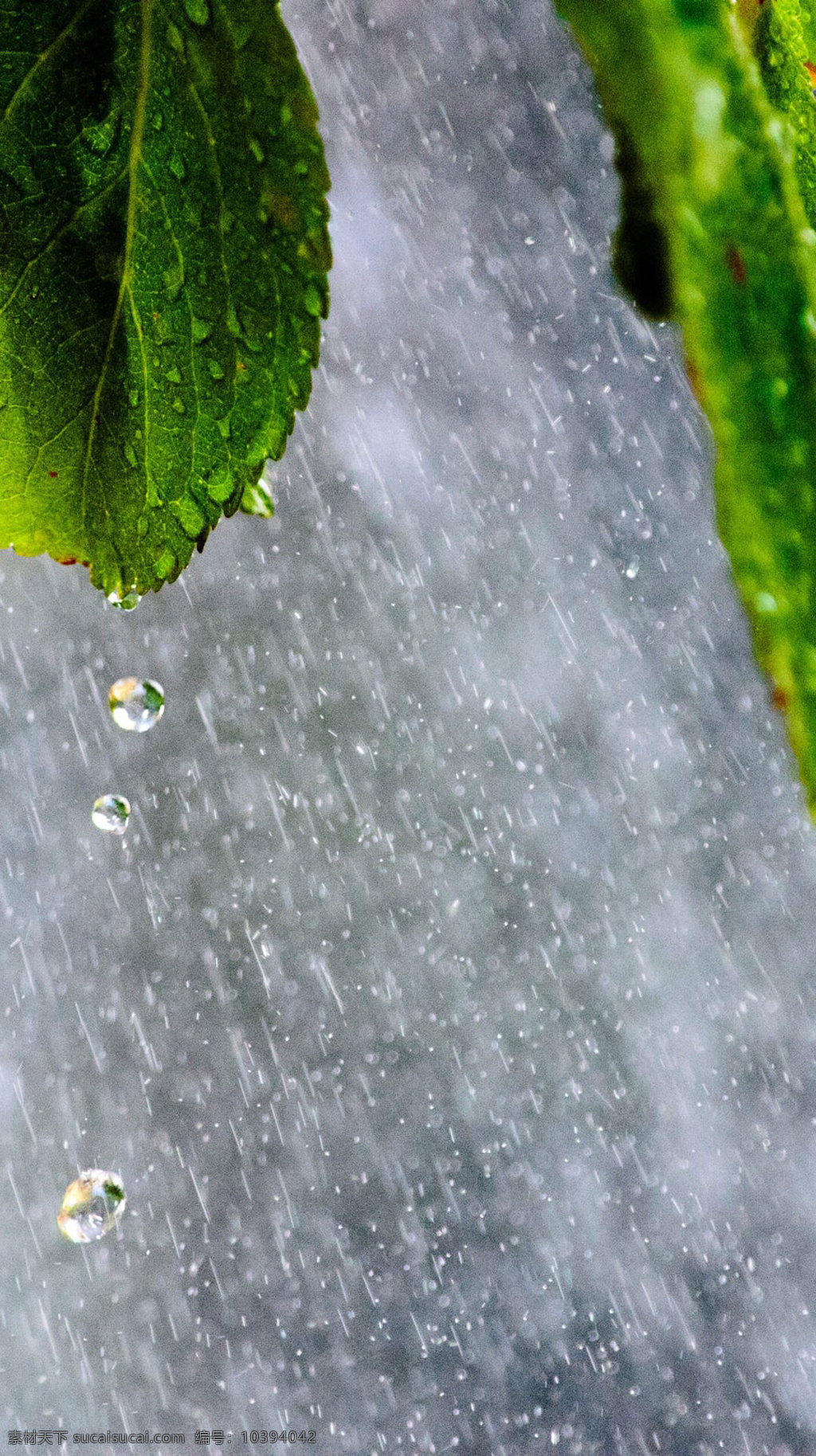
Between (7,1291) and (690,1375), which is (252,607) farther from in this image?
(690,1375)

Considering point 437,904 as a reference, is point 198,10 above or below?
above

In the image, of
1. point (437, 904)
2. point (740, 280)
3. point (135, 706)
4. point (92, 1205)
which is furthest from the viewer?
point (437, 904)

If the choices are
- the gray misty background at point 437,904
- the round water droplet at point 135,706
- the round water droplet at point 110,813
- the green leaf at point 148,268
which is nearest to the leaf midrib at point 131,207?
the green leaf at point 148,268

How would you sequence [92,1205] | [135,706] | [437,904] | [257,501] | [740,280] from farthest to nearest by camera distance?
[437,904] < [92,1205] < [135,706] < [257,501] < [740,280]

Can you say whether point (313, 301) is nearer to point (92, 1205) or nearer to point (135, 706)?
point (135, 706)

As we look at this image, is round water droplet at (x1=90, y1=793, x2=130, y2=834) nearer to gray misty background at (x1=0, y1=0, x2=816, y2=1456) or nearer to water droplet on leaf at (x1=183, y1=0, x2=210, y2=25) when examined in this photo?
gray misty background at (x1=0, y1=0, x2=816, y2=1456)

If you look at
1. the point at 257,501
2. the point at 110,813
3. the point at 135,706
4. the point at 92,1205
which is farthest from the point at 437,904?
the point at 257,501

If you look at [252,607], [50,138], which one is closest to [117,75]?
[50,138]

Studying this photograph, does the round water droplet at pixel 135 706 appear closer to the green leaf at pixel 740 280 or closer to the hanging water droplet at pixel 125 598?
the hanging water droplet at pixel 125 598
